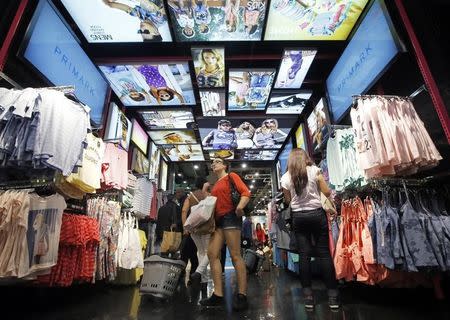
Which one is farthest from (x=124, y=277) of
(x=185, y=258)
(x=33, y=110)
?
(x=33, y=110)

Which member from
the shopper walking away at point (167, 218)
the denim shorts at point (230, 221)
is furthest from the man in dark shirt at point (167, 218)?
the denim shorts at point (230, 221)

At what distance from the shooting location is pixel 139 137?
7383 millimetres

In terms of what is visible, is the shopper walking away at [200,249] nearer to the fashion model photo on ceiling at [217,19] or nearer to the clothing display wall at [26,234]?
the clothing display wall at [26,234]

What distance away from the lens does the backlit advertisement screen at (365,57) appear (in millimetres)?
3492

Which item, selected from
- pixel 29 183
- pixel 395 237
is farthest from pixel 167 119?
pixel 395 237

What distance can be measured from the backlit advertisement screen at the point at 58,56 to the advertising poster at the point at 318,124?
4.54m

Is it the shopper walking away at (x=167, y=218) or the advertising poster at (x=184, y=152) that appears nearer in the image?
the shopper walking away at (x=167, y=218)

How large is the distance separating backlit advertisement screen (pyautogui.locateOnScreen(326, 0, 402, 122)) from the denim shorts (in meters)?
2.92

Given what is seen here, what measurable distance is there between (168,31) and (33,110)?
2724 millimetres

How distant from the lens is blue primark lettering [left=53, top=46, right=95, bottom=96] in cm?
392

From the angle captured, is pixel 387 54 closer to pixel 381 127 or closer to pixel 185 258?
pixel 381 127

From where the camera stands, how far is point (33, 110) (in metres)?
2.58

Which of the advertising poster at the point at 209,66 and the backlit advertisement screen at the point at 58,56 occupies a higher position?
the advertising poster at the point at 209,66

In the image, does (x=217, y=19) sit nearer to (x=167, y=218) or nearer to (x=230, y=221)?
(x=230, y=221)
